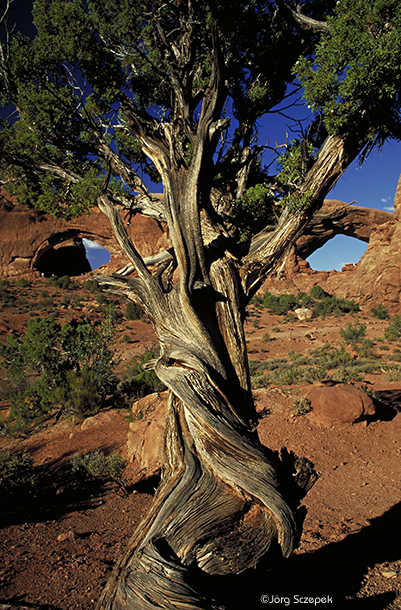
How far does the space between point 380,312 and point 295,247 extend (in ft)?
33.6

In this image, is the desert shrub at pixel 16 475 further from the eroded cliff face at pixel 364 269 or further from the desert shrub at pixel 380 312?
the desert shrub at pixel 380 312

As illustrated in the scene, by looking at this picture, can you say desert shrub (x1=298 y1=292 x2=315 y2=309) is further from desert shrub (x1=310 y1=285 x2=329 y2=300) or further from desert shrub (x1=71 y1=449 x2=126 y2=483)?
desert shrub (x1=71 y1=449 x2=126 y2=483)

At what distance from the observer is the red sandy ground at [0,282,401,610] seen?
8.40ft

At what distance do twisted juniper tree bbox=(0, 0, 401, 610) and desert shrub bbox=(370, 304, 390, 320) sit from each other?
24222 mm

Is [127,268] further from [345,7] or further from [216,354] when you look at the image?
[345,7]

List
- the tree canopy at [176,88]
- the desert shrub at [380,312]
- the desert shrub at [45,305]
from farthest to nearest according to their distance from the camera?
the desert shrub at [380,312] → the desert shrub at [45,305] → the tree canopy at [176,88]

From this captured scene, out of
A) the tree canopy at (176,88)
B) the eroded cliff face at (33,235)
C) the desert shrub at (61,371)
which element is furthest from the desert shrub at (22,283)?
the tree canopy at (176,88)

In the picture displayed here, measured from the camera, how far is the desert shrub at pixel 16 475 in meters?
4.83

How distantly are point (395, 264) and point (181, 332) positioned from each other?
100ft

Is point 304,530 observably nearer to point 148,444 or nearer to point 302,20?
point 148,444

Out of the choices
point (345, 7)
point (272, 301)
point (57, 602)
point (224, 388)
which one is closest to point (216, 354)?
point (224, 388)

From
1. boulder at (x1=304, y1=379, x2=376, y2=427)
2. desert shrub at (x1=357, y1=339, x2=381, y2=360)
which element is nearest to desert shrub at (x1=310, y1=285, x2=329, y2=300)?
desert shrub at (x1=357, y1=339, x2=381, y2=360)

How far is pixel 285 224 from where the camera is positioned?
363cm

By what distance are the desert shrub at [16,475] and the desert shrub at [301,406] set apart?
4.79 metres
